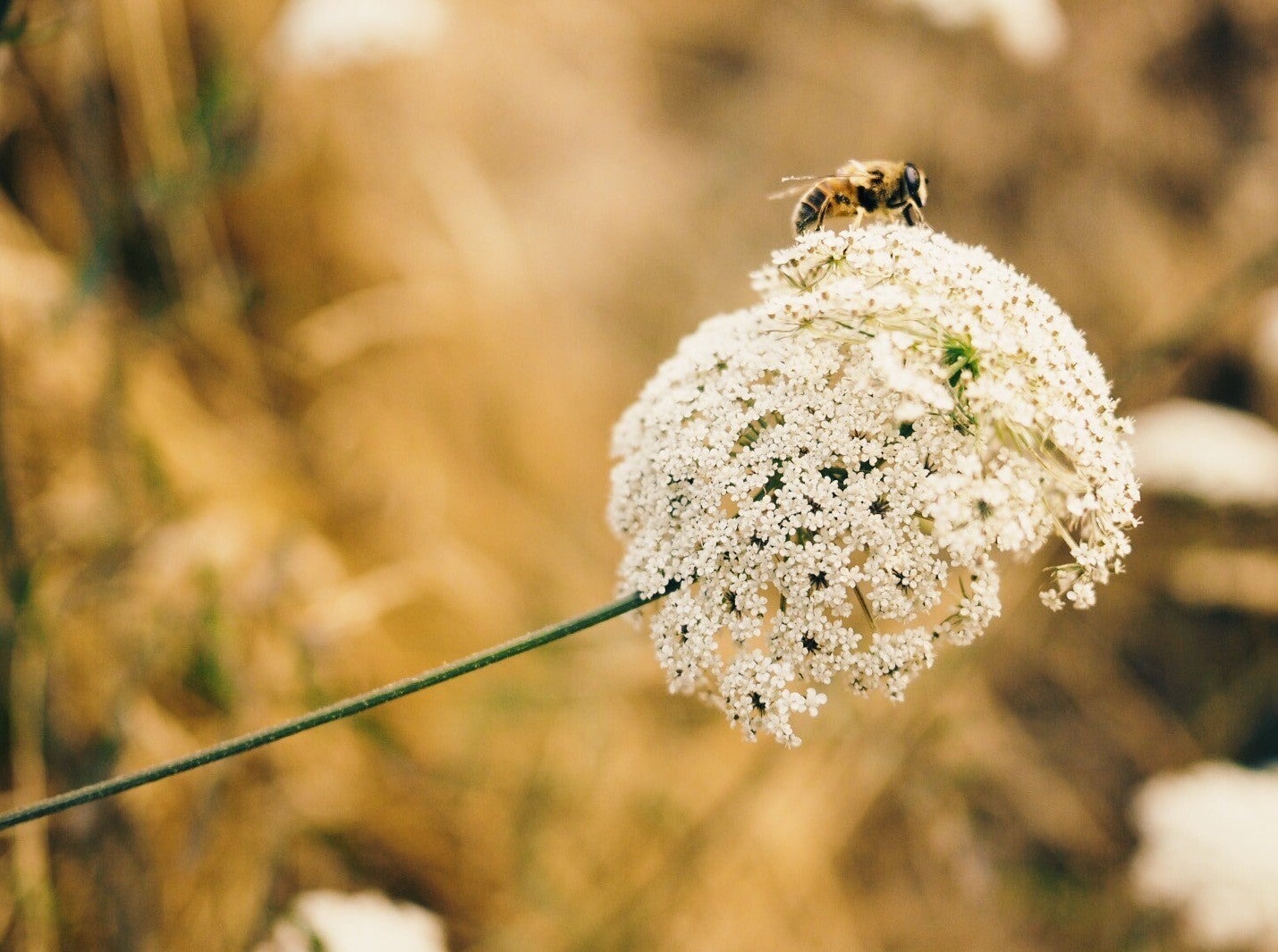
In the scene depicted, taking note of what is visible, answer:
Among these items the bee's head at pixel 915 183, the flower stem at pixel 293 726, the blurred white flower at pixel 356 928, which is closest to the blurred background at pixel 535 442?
the blurred white flower at pixel 356 928

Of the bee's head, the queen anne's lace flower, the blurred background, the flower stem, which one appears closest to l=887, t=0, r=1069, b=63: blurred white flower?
the blurred background

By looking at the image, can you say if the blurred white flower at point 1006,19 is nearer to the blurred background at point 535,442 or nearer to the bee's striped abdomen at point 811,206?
the blurred background at point 535,442

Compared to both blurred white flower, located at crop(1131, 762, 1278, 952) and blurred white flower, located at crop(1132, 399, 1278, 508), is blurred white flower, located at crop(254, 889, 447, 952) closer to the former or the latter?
blurred white flower, located at crop(1131, 762, 1278, 952)

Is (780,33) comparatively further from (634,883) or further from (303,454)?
(634,883)

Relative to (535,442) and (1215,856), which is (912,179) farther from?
(535,442)

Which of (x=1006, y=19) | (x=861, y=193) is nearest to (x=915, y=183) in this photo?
(x=861, y=193)
